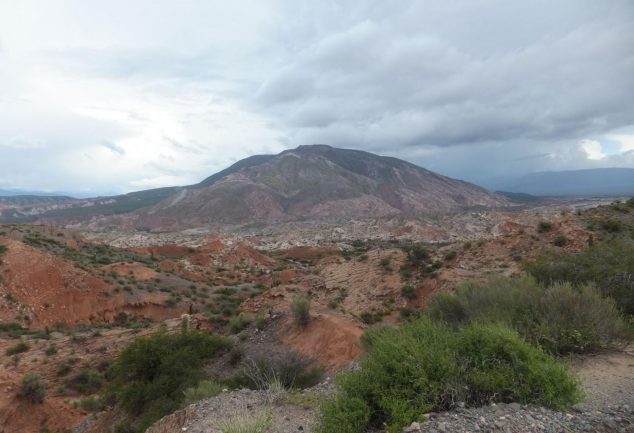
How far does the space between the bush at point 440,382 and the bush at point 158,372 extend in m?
6.44

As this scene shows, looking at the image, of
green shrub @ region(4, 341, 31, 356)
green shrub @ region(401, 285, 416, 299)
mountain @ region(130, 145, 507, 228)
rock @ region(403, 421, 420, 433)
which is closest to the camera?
rock @ region(403, 421, 420, 433)

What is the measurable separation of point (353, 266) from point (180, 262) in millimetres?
26856

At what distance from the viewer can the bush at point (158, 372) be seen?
11.1 m

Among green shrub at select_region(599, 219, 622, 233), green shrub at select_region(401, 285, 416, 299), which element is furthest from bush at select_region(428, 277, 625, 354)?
green shrub at select_region(599, 219, 622, 233)

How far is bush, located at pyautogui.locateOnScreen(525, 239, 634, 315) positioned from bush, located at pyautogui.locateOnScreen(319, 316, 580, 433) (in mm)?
6687

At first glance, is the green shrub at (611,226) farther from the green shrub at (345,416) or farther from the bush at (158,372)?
the green shrub at (345,416)

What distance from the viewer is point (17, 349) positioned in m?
18.7

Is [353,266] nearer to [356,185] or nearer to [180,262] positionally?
[180,262]

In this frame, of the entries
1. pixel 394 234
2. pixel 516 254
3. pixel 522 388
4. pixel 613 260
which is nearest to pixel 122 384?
pixel 522 388

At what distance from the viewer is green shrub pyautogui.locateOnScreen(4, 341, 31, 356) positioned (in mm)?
18462

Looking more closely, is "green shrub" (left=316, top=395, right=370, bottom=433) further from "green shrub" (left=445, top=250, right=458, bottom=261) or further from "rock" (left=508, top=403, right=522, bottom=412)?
"green shrub" (left=445, top=250, right=458, bottom=261)

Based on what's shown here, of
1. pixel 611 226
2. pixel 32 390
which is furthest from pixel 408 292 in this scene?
pixel 32 390

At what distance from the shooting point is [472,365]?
6199 millimetres

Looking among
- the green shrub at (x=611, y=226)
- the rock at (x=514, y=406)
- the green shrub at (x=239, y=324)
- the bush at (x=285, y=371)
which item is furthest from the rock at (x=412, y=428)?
the green shrub at (x=611, y=226)
